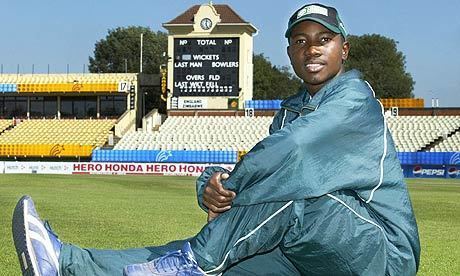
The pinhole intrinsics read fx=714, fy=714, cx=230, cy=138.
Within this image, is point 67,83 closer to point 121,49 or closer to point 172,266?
point 121,49

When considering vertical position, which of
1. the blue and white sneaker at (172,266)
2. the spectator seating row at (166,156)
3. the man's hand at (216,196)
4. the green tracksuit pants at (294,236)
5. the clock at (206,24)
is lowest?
the spectator seating row at (166,156)

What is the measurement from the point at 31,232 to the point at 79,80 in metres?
49.6

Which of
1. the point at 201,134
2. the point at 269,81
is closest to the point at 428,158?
the point at 201,134

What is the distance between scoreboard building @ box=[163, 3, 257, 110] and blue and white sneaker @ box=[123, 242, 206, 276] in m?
37.7

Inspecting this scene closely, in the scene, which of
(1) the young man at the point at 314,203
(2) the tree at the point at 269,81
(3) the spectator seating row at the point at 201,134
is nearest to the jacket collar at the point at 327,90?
(1) the young man at the point at 314,203

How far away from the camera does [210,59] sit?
4069 centimetres

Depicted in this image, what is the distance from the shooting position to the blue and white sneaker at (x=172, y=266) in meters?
3.05

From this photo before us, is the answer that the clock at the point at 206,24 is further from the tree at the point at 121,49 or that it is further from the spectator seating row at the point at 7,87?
the tree at the point at 121,49

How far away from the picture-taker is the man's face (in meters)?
3.33

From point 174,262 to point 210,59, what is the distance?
37923 mm

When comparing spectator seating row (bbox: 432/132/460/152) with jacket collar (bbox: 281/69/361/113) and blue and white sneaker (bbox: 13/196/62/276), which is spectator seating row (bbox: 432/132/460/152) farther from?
blue and white sneaker (bbox: 13/196/62/276)

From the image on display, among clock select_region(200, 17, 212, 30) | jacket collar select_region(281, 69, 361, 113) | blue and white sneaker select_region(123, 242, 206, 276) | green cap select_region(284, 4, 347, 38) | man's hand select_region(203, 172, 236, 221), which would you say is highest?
clock select_region(200, 17, 212, 30)

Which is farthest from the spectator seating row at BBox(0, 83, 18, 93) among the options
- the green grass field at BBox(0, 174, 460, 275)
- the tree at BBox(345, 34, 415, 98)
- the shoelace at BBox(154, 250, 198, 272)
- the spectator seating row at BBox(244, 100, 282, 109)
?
the shoelace at BBox(154, 250, 198, 272)

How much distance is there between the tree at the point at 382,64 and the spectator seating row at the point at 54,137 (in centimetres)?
3488
